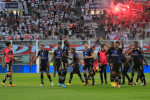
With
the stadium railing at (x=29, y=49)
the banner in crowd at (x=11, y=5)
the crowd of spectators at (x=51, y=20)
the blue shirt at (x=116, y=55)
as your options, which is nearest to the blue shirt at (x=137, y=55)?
the blue shirt at (x=116, y=55)

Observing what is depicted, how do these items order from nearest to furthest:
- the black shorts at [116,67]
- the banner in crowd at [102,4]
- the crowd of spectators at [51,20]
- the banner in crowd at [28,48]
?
the black shorts at [116,67]
the banner in crowd at [28,48]
the banner in crowd at [102,4]
the crowd of spectators at [51,20]

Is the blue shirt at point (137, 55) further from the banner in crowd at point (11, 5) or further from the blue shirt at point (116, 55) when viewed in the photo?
the banner in crowd at point (11, 5)

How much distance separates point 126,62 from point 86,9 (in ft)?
117

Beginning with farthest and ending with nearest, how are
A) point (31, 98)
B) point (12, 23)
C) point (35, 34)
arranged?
1. point (12, 23)
2. point (35, 34)
3. point (31, 98)

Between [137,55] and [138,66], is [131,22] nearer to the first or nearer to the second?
[138,66]

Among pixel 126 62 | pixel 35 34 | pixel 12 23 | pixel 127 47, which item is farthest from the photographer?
pixel 12 23

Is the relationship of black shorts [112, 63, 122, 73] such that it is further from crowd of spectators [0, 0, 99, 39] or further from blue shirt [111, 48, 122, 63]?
crowd of spectators [0, 0, 99, 39]

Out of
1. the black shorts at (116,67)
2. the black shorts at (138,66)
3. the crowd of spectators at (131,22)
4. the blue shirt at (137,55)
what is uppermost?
the blue shirt at (137,55)

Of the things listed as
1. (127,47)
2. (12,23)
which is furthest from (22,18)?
(127,47)

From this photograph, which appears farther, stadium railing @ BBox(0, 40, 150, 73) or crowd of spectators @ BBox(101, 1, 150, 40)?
crowd of spectators @ BBox(101, 1, 150, 40)

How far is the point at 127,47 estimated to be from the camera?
4356 centimetres

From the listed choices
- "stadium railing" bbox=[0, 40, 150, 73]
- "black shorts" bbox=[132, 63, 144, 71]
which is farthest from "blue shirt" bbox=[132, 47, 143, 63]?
"stadium railing" bbox=[0, 40, 150, 73]

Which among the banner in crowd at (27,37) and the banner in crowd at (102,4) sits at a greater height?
the banner in crowd at (102,4)

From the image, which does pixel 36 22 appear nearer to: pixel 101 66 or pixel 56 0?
pixel 56 0
